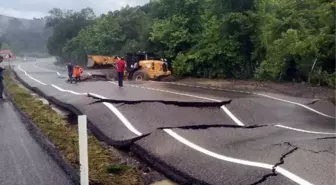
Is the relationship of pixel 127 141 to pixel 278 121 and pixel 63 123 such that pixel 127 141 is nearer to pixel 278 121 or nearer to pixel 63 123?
pixel 63 123

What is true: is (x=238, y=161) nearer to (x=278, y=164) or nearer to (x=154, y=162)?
(x=278, y=164)

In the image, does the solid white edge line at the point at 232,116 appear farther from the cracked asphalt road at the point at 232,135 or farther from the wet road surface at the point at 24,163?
the wet road surface at the point at 24,163

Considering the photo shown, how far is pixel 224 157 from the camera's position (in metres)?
7.12

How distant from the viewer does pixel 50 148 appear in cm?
795

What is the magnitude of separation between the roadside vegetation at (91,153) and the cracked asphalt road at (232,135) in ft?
2.01

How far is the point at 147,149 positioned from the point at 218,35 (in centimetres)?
1796

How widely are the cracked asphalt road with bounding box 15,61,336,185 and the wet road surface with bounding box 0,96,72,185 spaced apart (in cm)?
177

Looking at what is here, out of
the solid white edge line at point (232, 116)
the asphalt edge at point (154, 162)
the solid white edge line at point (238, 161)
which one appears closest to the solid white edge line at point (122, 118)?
the asphalt edge at point (154, 162)

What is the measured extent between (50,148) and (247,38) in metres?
18.0

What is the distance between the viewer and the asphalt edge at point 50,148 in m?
6.42

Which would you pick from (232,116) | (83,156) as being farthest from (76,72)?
(83,156)

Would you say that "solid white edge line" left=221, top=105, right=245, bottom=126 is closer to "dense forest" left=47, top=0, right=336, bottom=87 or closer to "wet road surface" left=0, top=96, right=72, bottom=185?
"wet road surface" left=0, top=96, right=72, bottom=185

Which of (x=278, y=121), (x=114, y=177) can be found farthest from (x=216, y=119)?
(x=114, y=177)

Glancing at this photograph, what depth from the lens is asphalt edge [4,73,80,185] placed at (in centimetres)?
642
